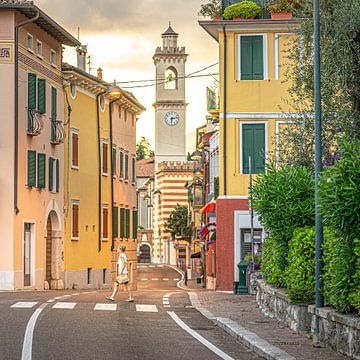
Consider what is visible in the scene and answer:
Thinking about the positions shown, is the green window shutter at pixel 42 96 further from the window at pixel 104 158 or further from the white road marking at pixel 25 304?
the white road marking at pixel 25 304

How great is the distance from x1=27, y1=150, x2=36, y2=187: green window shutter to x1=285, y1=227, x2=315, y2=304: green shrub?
90.6ft

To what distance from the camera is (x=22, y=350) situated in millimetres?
16641

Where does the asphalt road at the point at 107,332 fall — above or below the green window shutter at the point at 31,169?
below

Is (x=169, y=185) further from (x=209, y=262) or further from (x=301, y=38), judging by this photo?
(x=301, y=38)

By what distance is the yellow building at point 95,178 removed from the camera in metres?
54.0

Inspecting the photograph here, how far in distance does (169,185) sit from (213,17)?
77.8m

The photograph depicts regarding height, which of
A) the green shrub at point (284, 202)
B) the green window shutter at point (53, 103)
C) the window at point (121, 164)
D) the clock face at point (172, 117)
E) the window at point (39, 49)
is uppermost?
the clock face at point (172, 117)

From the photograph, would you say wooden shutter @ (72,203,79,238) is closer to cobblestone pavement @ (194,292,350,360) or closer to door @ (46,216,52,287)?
door @ (46,216,52,287)

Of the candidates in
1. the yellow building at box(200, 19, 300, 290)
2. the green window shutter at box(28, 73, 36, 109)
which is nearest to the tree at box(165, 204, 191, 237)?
the green window shutter at box(28, 73, 36, 109)

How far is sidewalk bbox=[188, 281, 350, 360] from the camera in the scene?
15.6m

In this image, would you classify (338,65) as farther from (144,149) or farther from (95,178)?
(144,149)

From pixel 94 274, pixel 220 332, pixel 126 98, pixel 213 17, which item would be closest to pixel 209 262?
pixel 94 274

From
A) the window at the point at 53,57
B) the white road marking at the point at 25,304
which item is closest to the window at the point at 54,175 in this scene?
the window at the point at 53,57

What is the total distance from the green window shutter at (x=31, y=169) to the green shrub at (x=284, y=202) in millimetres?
25224
